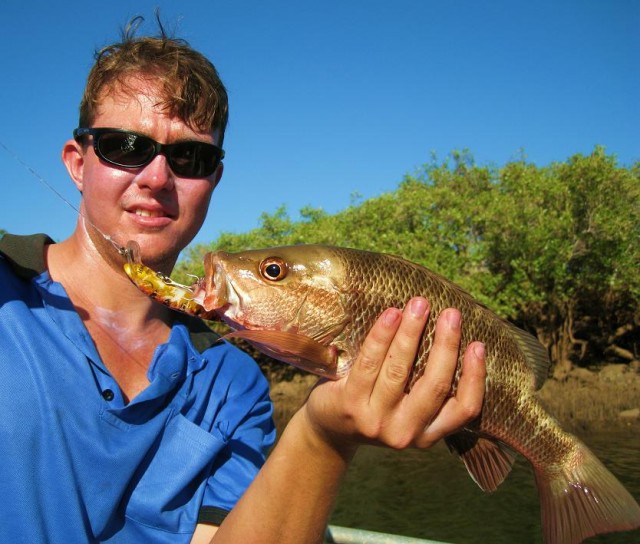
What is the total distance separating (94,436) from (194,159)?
136 centimetres

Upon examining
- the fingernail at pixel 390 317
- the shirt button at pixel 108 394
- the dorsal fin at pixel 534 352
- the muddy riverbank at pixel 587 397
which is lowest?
the muddy riverbank at pixel 587 397

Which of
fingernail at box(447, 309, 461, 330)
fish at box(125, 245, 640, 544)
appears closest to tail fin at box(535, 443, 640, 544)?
fish at box(125, 245, 640, 544)

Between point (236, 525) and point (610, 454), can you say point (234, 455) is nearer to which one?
point (236, 525)

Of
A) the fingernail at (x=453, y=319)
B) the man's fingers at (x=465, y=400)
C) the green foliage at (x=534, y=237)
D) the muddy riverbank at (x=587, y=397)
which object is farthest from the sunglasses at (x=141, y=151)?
the green foliage at (x=534, y=237)

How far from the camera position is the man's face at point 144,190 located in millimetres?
2592

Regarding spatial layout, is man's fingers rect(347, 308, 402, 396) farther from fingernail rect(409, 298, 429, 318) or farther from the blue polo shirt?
the blue polo shirt

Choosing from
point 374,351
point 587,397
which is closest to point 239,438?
point 374,351

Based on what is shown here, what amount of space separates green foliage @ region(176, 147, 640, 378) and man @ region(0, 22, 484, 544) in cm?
1375

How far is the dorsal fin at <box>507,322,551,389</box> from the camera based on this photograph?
2404mm

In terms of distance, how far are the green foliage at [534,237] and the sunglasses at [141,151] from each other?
541 inches

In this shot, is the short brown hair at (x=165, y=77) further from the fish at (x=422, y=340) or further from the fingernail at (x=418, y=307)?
the fingernail at (x=418, y=307)

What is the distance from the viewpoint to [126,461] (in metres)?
2.26

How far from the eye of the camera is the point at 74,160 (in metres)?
2.85

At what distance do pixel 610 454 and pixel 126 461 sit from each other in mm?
14420
